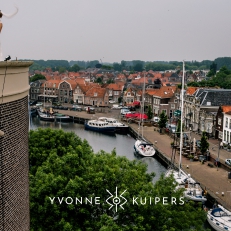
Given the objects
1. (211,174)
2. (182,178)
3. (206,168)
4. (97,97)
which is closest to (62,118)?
(97,97)

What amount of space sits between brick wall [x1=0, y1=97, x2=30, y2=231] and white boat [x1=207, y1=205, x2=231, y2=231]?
17676 mm

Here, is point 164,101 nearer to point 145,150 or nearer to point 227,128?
point 227,128

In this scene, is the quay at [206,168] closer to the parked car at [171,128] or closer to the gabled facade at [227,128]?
the parked car at [171,128]

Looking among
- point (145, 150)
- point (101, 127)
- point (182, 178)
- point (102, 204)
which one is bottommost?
point (101, 127)

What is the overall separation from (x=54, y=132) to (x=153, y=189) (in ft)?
37.7

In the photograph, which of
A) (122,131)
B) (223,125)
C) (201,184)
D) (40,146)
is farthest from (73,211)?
(122,131)

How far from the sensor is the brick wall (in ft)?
23.1

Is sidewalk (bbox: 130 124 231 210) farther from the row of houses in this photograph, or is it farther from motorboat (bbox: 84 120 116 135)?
the row of houses

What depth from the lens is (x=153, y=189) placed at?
16.2m

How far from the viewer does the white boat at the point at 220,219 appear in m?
23.4

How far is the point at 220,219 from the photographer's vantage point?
23672 mm

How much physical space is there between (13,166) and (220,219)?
62.4ft

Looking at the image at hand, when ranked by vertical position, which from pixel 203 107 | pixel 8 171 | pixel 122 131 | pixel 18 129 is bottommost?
pixel 122 131

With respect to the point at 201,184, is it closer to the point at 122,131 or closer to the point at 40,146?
the point at 40,146
